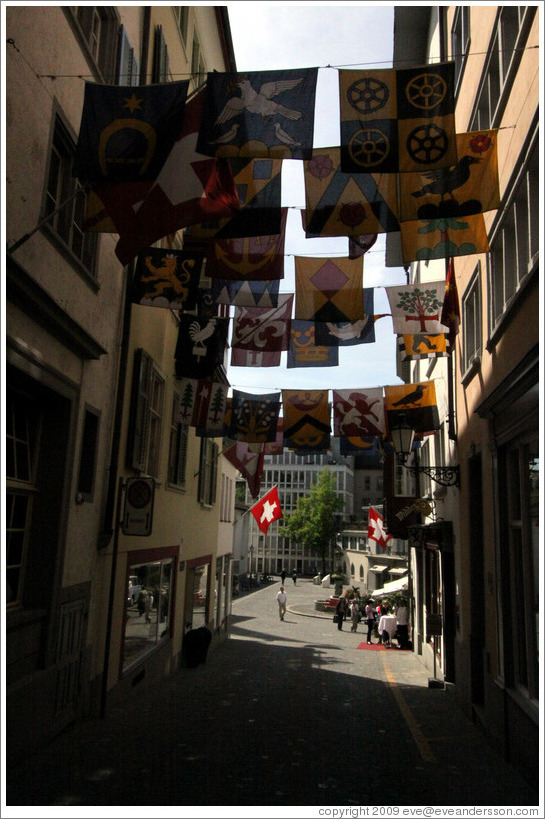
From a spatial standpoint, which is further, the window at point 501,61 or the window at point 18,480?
the window at point 501,61

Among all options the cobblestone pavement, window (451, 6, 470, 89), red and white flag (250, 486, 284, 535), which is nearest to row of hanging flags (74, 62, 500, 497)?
window (451, 6, 470, 89)

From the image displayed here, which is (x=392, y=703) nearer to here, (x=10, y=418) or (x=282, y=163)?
(x=10, y=418)

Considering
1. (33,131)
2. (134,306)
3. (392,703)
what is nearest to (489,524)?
(392,703)

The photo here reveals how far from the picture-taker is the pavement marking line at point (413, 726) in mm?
8656

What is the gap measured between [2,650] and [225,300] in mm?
6839

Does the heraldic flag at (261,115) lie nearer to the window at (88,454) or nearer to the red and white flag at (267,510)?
the window at (88,454)

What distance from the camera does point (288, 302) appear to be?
39.5 feet

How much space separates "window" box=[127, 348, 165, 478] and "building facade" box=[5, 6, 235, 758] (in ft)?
0.13

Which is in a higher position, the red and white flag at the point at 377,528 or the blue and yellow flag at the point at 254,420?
the blue and yellow flag at the point at 254,420

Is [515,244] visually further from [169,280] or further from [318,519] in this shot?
[318,519]

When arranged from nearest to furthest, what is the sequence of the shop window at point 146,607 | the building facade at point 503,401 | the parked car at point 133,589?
the building facade at point 503,401 < the shop window at point 146,607 < the parked car at point 133,589

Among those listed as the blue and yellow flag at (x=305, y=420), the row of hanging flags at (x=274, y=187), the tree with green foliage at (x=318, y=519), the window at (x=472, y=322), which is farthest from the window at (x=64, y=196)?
the tree with green foliage at (x=318, y=519)

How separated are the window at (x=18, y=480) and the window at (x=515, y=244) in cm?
644

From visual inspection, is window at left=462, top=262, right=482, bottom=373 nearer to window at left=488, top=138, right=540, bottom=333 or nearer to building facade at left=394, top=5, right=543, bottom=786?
building facade at left=394, top=5, right=543, bottom=786
